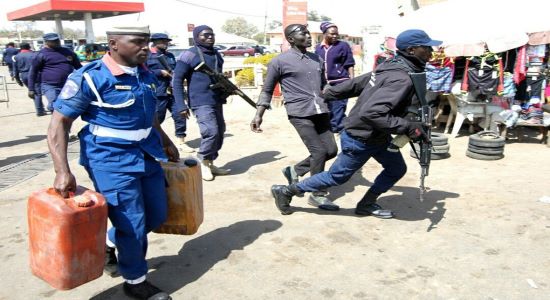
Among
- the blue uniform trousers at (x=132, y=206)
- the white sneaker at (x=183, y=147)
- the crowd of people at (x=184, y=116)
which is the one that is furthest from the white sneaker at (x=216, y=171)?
the blue uniform trousers at (x=132, y=206)

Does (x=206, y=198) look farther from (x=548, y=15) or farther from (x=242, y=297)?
(x=548, y=15)

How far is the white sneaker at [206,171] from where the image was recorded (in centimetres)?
579

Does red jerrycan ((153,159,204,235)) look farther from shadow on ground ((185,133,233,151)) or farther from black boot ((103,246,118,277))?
shadow on ground ((185,133,233,151))

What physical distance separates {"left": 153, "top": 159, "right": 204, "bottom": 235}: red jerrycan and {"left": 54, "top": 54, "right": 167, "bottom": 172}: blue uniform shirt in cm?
37

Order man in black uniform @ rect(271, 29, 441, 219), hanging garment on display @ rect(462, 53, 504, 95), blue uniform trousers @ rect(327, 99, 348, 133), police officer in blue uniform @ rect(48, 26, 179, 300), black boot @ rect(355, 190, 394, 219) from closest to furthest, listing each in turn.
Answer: police officer in blue uniform @ rect(48, 26, 179, 300)
man in black uniform @ rect(271, 29, 441, 219)
black boot @ rect(355, 190, 394, 219)
blue uniform trousers @ rect(327, 99, 348, 133)
hanging garment on display @ rect(462, 53, 504, 95)

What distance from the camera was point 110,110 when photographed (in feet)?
8.98

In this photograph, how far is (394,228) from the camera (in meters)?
4.19

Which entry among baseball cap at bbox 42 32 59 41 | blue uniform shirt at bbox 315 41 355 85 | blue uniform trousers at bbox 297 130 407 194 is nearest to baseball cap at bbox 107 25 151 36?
blue uniform trousers at bbox 297 130 407 194

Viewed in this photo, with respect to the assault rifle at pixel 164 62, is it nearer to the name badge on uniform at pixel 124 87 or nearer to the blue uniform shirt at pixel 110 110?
the blue uniform shirt at pixel 110 110

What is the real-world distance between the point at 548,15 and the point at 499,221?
493cm

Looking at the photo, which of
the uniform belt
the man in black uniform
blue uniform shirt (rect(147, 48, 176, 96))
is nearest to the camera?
the uniform belt

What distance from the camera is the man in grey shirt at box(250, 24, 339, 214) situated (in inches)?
182

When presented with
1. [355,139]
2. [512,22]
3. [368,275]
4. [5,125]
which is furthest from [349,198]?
[5,125]

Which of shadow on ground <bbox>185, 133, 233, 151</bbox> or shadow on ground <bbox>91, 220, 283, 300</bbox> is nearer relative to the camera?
shadow on ground <bbox>91, 220, 283, 300</bbox>
